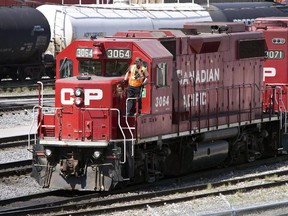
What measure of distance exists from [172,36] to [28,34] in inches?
799

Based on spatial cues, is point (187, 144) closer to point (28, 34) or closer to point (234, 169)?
point (234, 169)

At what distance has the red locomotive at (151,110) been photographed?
15.4 m

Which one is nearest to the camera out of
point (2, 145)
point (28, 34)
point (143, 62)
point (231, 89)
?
point (143, 62)

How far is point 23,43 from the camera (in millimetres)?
36562

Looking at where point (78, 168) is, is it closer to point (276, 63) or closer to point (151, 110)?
point (151, 110)

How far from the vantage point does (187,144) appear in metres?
17.9

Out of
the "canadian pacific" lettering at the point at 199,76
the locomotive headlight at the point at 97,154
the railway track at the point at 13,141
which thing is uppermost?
the "canadian pacific" lettering at the point at 199,76

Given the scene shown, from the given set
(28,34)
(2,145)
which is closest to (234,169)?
(2,145)

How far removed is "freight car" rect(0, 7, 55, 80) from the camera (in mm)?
35750

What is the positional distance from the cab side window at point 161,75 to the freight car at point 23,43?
65.5ft

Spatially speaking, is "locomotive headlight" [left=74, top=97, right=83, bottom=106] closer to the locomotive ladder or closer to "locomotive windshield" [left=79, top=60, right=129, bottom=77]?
"locomotive windshield" [left=79, top=60, right=129, bottom=77]

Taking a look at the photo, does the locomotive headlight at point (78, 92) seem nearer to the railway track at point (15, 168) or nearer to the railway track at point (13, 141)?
the railway track at point (15, 168)

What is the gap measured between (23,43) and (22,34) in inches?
16.9

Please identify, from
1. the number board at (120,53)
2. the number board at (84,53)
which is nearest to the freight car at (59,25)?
the number board at (84,53)
